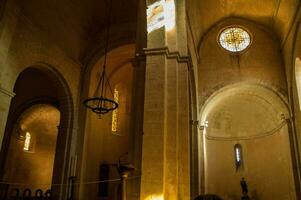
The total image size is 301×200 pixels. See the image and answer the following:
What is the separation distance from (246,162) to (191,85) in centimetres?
714

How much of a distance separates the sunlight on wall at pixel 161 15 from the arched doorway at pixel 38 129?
657 centimetres

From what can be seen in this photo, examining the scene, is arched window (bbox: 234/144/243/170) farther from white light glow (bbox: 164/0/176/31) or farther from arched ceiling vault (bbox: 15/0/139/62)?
white light glow (bbox: 164/0/176/31)

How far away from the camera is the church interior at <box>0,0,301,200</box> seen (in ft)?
38.7

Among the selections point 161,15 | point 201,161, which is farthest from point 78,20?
point 201,161

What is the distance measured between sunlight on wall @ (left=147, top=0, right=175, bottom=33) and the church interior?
0.04 metres

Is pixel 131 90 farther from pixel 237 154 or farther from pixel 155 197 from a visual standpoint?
pixel 155 197

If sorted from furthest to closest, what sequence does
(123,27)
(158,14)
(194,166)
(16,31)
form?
(123,27) → (194,166) → (16,31) → (158,14)

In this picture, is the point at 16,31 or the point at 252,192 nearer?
the point at 16,31

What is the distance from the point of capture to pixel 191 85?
15500 millimetres

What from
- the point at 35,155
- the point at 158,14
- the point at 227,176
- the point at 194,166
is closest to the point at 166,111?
the point at 158,14

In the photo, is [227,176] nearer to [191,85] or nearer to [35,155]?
[191,85]

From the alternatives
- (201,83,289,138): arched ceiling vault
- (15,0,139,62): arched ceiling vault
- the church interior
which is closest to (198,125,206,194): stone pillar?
the church interior

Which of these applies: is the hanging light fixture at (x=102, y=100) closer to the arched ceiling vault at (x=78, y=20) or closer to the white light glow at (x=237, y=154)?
the arched ceiling vault at (x=78, y=20)

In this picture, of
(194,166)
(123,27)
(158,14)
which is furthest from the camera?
(123,27)
